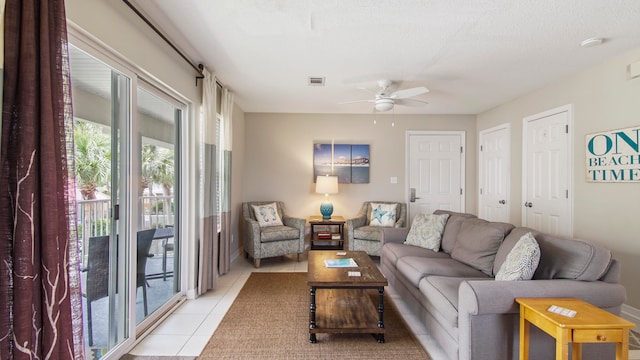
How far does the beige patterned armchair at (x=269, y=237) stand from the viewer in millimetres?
4078

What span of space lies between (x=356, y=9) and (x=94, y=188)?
2069 millimetres

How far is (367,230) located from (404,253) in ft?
4.32

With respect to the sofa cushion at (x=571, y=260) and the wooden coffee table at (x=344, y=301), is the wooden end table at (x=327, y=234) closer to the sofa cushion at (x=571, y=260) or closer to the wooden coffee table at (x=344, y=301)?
the wooden coffee table at (x=344, y=301)

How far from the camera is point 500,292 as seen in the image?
1733 mm

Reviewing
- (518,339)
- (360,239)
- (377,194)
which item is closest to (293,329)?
(518,339)

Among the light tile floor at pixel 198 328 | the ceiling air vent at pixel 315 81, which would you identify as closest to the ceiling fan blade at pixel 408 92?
the ceiling air vent at pixel 315 81

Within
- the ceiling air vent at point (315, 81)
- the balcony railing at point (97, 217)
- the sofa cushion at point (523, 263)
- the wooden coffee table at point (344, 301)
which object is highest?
the ceiling air vent at point (315, 81)

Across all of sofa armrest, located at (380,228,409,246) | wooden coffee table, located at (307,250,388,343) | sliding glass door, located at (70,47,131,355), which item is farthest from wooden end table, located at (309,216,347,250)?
A: sliding glass door, located at (70,47,131,355)

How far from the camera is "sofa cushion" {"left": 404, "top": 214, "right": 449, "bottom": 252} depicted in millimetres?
3211

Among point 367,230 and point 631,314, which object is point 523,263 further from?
point 367,230

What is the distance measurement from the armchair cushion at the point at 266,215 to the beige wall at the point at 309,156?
44 centimetres

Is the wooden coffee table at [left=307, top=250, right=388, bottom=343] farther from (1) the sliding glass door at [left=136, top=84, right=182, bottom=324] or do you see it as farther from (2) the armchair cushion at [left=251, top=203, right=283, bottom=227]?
(2) the armchair cushion at [left=251, top=203, right=283, bottom=227]

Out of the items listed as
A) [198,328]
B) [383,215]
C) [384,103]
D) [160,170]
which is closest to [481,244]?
[384,103]

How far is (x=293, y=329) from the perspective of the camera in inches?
94.7
